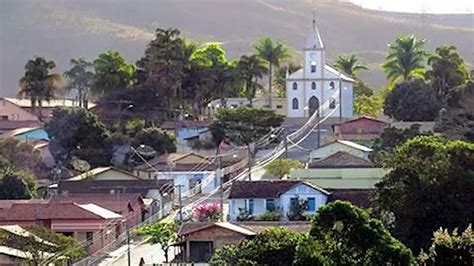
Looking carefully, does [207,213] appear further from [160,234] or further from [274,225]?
[274,225]

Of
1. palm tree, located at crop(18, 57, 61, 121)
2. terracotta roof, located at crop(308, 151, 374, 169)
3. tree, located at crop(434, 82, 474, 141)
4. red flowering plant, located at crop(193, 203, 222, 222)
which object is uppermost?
palm tree, located at crop(18, 57, 61, 121)

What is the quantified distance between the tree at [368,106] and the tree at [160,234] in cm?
2365

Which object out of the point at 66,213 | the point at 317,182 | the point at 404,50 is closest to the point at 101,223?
the point at 66,213

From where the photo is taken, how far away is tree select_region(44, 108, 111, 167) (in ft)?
152

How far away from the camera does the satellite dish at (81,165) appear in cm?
4472

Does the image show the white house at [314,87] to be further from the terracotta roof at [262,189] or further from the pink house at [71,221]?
the pink house at [71,221]

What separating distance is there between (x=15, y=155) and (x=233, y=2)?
351 feet

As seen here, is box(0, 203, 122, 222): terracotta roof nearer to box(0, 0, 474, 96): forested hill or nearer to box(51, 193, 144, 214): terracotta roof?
box(51, 193, 144, 214): terracotta roof

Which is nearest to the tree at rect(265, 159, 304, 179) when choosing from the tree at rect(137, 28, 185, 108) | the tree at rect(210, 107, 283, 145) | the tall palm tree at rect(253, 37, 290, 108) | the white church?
the tree at rect(210, 107, 283, 145)

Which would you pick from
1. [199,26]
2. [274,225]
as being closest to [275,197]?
[274,225]

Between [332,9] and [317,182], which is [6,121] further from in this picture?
[332,9]

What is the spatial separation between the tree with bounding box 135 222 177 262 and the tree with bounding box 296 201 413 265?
10319 mm

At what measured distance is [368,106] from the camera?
5866 cm

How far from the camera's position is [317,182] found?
1517 inches
